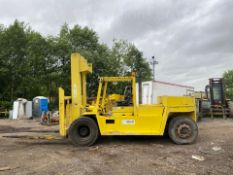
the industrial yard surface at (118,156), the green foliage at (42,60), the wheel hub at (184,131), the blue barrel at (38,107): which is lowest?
the industrial yard surface at (118,156)

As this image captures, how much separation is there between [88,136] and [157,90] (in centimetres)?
1130

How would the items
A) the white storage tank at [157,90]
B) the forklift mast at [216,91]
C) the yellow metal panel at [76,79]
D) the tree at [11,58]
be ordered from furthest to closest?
1. the tree at [11,58]
2. the forklift mast at [216,91]
3. the white storage tank at [157,90]
4. the yellow metal panel at [76,79]

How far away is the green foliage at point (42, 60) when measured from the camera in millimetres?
29609

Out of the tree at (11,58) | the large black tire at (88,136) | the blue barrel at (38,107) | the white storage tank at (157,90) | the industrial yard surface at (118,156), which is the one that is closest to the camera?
the industrial yard surface at (118,156)

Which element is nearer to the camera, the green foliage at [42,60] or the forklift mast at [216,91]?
the forklift mast at [216,91]

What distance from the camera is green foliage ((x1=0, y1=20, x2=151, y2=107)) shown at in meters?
29.6

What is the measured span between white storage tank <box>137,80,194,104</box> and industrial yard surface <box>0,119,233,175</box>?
294 inches

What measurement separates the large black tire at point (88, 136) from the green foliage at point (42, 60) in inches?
695

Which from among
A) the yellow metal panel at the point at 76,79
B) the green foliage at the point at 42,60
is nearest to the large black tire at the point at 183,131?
the yellow metal panel at the point at 76,79

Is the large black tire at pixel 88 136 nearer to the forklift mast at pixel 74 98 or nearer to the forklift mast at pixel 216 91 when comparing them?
the forklift mast at pixel 74 98

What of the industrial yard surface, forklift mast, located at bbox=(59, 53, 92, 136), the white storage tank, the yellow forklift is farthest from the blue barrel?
the yellow forklift

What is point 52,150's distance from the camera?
8.85 m

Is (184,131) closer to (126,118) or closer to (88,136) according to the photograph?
(126,118)

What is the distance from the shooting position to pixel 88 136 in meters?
9.64
